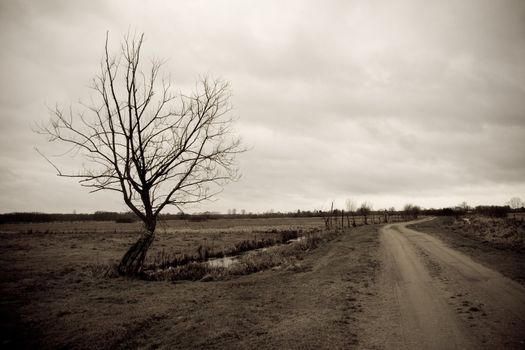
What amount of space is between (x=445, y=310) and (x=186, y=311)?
650 centimetres

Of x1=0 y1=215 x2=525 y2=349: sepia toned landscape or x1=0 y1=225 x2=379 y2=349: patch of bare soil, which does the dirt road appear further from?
x1=0 y1=225 x2=379 y2=349: patch of bare soil

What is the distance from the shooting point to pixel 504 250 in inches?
645

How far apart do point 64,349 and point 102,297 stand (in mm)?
3849

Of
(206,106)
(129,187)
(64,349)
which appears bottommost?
(64,349)

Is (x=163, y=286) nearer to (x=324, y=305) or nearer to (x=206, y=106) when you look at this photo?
(x=324, y=305)

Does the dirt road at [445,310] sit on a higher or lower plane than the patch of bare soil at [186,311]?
higher

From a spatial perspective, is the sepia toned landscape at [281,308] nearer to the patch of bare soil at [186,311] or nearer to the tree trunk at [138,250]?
the patch of bare soil at [186,311]

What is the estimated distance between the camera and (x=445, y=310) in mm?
7250

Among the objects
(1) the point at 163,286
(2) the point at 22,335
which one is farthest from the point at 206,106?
(2) the point at 22,335

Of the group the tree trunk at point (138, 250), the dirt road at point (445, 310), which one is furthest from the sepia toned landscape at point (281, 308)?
the tree trunk at point (138, 250)

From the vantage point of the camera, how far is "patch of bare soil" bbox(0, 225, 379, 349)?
6324 mm

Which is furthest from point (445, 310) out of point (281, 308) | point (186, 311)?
point (186, 311)

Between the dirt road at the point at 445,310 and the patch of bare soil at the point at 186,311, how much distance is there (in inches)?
25.0

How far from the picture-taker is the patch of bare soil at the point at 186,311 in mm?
6324
